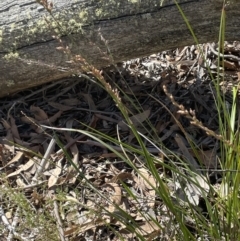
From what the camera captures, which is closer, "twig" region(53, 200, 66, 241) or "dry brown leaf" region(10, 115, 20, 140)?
"twig" region(53, 200, 66, 241)

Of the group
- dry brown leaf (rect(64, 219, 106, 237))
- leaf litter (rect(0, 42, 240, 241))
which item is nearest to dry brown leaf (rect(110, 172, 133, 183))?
leaf litter (rect(0, 42, 240, 241))

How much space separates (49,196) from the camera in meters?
2.12

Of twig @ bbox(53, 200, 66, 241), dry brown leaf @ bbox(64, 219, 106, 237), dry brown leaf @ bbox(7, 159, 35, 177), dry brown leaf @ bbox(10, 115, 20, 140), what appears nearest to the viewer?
twig @ bbox(53, 200, 66, 241)

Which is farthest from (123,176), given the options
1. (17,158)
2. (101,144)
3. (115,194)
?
(17,158)

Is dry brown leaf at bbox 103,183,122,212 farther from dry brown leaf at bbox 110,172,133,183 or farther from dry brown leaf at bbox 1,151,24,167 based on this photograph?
dry brown leaf at bbox 1,151,24,167

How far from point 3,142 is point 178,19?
990 millimetres

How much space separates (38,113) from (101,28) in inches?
22.1

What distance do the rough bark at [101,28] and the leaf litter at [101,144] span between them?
22 cm

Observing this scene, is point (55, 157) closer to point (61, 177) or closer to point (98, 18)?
point (61, 177)

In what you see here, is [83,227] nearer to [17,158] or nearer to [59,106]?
[17,158]

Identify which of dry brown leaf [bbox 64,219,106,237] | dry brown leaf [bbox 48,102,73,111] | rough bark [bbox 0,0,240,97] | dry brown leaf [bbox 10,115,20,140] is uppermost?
rough bark [bbox 0,0,240,97]

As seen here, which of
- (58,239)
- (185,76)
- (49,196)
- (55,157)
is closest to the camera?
(58,239)

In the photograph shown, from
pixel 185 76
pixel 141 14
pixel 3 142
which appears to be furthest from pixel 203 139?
pixel 3 142

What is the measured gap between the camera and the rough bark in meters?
2.12
